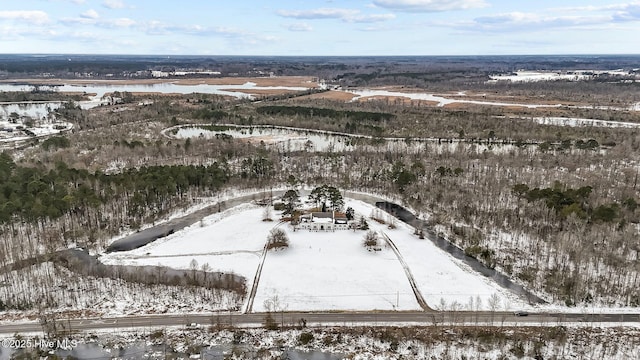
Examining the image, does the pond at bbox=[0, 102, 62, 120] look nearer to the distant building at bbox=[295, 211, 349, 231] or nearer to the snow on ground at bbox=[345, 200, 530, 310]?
the distant building at bbox=[295, 211, 349, 231]

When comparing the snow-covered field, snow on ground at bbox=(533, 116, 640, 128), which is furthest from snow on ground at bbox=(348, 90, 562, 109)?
the snow-covered field

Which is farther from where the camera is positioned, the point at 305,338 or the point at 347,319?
the point at 347,319

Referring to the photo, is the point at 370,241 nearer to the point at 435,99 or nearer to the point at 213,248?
the point at 213,248

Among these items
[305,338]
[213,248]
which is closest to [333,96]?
[213,248]

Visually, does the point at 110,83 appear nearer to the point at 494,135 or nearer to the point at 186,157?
the point at 186,157

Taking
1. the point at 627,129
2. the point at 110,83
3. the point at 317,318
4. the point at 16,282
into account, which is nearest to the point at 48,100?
the point at 110,83
